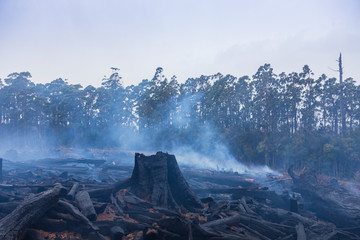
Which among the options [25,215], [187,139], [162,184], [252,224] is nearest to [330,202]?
[252,224]

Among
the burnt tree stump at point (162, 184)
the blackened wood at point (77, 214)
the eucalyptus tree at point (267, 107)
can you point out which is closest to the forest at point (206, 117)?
the eucalyptus tree at point (267, 107)

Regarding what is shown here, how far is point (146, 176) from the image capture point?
9742 mm

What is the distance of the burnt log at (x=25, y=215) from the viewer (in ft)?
15.8

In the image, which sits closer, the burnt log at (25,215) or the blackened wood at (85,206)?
the burnt log at (25,215)

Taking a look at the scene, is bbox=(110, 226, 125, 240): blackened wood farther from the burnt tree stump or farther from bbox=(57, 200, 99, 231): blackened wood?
the burnt tree stump

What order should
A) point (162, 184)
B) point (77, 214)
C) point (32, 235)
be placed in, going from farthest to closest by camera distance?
point (162, 184) < point (77, 214) < point (32, 235)

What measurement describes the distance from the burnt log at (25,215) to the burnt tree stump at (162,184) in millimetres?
3561

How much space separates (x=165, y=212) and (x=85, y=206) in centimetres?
244

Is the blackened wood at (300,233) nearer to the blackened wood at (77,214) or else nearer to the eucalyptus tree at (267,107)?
the blackened wood at (77,214)

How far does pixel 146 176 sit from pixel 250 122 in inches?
980

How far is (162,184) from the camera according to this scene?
9.19 metres

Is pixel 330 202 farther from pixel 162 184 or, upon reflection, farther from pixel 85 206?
pixel 85 206

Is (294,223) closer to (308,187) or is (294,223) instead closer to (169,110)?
(308,187)

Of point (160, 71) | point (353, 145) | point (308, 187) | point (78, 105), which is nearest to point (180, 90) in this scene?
point (160, 71)
